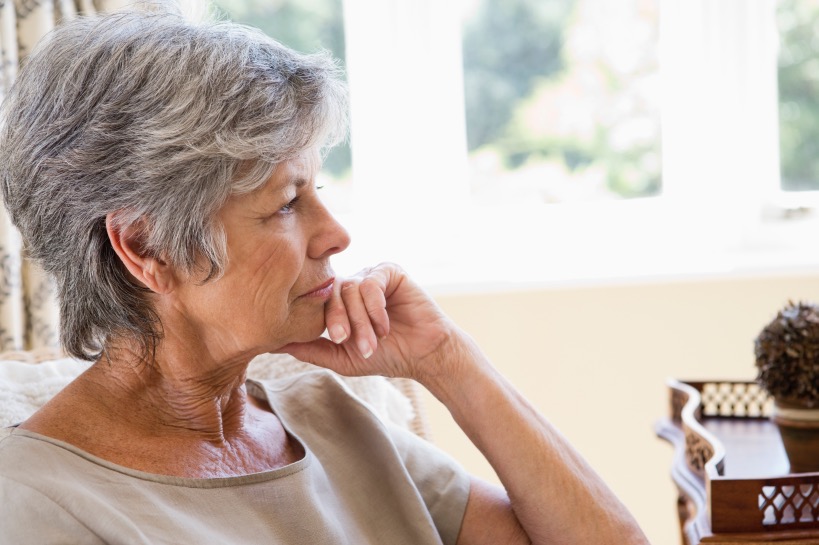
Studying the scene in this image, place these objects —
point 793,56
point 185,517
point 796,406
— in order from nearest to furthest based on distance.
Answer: point 185,517 → point 796,406 → point 793,56

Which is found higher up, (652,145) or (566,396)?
(652,145)

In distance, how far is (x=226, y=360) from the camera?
4.24 feet

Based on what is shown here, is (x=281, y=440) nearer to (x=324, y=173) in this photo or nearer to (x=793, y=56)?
(x=324, y=173)

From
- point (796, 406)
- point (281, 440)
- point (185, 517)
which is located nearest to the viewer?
point (185, 517)

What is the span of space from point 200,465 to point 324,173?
2003 mm

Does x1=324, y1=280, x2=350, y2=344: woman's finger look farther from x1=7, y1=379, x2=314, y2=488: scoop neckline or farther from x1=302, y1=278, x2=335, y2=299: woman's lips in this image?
x1=7, y1=379, x2=314, y2=488: scoop neckline

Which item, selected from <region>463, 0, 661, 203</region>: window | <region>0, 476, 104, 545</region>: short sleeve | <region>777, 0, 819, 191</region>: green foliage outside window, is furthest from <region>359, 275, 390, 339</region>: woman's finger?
<region>777, 0, 819, 191</region>: green foliage outside window

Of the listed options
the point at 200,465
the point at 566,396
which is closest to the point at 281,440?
the point at 200,465

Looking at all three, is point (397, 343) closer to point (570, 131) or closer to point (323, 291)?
point (323, 291)

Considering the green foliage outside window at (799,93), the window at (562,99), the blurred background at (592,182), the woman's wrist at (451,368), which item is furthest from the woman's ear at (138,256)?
the green foliage outside window at (799,93)

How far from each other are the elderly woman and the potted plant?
396 mm

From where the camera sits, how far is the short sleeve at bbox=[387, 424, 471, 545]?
148 centimetres

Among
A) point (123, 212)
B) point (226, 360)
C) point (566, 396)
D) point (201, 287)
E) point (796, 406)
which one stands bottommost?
point (566, 396)

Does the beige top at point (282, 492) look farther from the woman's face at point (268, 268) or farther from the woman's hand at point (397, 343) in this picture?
the woman's face at point (268, 268)
